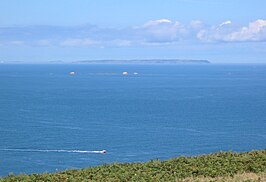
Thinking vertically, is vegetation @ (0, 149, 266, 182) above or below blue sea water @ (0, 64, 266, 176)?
above

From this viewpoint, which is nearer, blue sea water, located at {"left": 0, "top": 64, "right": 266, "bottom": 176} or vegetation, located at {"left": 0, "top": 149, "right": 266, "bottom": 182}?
vegetation, located at {"left": 0, "top": 149, "right": 266, "bottom": 182}

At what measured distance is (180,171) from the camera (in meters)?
17.2

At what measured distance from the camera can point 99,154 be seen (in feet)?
205

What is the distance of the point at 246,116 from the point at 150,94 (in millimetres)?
44384

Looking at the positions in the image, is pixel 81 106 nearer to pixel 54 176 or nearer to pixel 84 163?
pixel 84 163

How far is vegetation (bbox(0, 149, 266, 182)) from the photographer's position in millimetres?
15953

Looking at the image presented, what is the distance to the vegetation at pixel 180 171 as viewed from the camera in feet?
52.3

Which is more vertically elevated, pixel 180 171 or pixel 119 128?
pixel 180 171

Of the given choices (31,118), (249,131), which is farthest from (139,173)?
(31,118)

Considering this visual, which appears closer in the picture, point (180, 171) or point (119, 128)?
point (180, 171)

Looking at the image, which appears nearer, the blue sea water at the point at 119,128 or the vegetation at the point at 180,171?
the vegetation at the point at 180,171

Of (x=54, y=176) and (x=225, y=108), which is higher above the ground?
(x=54, y=176)

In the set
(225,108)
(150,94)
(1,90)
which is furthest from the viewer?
(1,90)

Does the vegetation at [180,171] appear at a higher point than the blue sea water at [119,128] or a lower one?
higher
